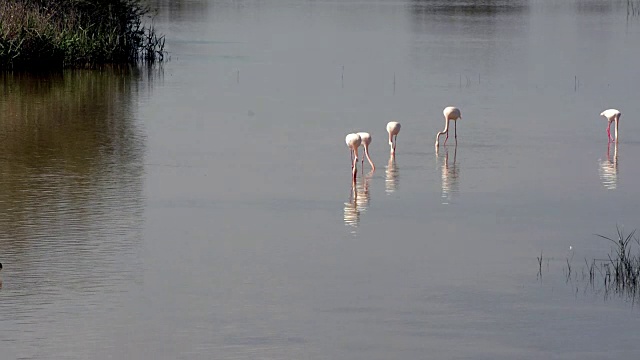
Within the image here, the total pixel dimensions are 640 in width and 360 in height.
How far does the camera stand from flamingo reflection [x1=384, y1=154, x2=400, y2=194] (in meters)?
13.3

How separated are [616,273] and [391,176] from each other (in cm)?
462

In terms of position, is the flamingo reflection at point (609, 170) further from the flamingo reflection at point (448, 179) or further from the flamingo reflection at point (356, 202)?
the flamingo reflection at point (356, 202)

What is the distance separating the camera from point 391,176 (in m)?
13.9

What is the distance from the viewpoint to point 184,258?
33.5 ft

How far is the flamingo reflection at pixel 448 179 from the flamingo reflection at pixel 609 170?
1.43 meters

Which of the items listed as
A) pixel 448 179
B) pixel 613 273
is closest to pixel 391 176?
pixel 448 179

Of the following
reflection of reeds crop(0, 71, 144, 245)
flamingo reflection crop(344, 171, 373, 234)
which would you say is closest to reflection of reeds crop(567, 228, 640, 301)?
flamingo reflection crop(344, 171, 373, 234)

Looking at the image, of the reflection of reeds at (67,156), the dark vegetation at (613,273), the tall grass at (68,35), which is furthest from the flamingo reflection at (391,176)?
the tall grass at (68,35)

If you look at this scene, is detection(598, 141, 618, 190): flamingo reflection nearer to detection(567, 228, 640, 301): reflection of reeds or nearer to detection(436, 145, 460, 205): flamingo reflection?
detection(436, 145, 460, 205): flamingo reflection

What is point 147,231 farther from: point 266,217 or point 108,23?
point 108,23

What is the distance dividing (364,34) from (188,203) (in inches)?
937

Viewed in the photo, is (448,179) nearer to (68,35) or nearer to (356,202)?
→ (356,202)

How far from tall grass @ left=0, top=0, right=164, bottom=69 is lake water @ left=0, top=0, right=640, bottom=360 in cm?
83

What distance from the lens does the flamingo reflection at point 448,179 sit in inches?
508
